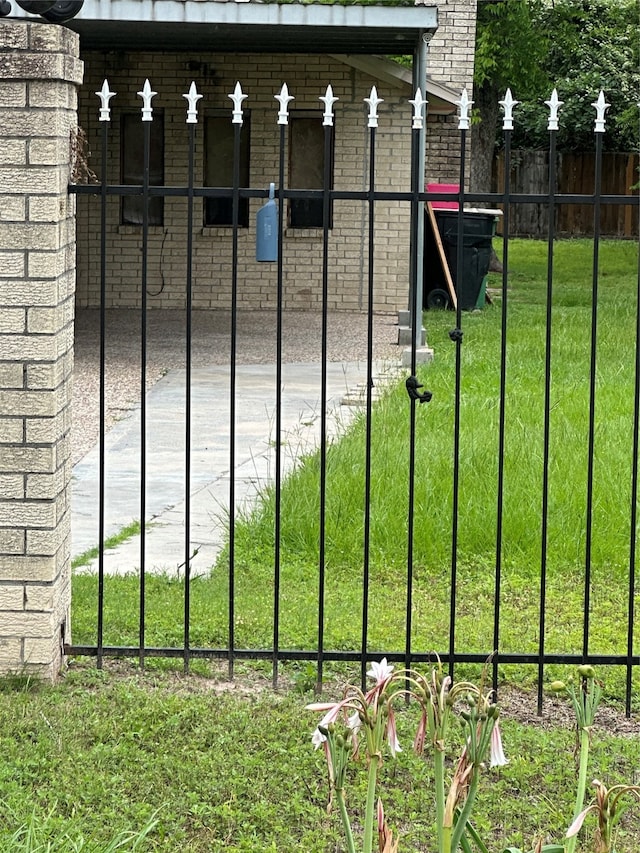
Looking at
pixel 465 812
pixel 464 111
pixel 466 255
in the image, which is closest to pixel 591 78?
pixel 466 255

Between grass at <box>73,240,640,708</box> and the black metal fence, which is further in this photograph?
grass at <box>73,240,640,708</box>

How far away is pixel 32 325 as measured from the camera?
449 cm

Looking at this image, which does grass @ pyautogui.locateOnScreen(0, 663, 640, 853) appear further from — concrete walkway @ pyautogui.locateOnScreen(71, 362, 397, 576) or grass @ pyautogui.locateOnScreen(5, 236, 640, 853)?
concrete walkway @ pyautogui.locateOnScreen(71, 362, 397, 576)

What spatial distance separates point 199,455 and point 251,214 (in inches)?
401

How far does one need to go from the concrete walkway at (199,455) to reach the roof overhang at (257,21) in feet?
10.6

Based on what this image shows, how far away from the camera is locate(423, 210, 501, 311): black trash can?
18.4m

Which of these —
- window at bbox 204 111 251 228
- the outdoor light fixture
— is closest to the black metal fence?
the outdoor light fixture

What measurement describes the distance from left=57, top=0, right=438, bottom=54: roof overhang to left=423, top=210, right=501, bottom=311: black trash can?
3.90 meters

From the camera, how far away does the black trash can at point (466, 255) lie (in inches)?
725

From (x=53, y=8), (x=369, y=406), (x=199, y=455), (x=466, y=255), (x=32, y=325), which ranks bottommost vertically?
(x=199, y=455)

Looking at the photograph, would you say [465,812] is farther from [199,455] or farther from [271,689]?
[199,455]

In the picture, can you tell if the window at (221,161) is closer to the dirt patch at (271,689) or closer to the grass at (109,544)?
the grass at (109,544)

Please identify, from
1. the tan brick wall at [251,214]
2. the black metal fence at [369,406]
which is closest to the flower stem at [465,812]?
the black metal fence at [369,406]

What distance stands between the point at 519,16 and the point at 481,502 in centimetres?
1915
